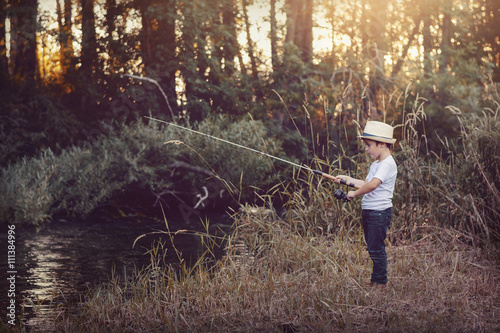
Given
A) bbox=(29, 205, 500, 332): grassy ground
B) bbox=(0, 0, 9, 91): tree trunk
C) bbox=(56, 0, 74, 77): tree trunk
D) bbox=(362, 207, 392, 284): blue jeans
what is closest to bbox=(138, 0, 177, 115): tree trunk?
bbox=(56, 0, 74, 77): tree trunk

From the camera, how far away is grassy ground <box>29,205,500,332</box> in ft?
12.9

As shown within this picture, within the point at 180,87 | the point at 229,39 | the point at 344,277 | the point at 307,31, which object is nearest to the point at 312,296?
the point at 344,277

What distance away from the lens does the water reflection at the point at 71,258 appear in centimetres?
520

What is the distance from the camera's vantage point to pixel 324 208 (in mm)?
6008

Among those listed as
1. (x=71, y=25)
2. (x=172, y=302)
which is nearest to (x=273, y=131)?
(x=71, y=25)

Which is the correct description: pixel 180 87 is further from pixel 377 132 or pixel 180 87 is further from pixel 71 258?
pixel 377 132

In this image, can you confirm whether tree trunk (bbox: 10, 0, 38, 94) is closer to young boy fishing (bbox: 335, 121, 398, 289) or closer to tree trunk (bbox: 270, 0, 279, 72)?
tree trunk (bbox: 270, 0, 279, 72)

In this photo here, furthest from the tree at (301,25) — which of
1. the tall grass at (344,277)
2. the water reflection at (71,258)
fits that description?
the tall grass at (344,277)

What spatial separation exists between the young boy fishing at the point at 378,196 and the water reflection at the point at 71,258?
2348 millimetres

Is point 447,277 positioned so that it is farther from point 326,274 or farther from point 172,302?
point 172,302

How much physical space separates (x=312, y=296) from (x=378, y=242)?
0.71 meters

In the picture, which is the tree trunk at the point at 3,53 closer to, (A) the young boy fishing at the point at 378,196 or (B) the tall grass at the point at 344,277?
(B) the tall grass at the point at 344,277

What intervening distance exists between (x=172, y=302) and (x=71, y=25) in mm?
12169

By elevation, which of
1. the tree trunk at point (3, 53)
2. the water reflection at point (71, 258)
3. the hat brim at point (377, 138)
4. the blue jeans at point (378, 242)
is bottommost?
the water reflection at point (71, 258)
